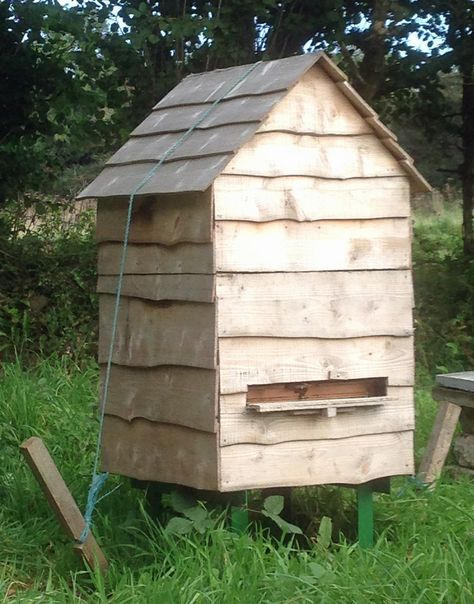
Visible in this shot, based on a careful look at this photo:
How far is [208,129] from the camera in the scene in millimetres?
4125

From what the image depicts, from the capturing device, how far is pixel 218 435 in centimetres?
378

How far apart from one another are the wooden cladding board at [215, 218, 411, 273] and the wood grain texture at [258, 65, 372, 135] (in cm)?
37

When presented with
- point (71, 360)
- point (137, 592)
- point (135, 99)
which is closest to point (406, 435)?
point (137, 592)

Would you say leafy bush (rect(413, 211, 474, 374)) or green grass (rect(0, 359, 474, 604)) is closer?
green grass (rect(0, 359, 474, 604))

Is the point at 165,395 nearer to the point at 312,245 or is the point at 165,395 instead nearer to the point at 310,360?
the point at 310,360

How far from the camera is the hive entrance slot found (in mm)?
3893

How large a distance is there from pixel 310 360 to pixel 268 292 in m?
0.32

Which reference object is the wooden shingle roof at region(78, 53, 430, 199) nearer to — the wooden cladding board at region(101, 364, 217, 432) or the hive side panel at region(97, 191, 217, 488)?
the hive side panel at region(97, 191, 217, 488)

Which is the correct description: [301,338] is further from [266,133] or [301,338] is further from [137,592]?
[137,592]

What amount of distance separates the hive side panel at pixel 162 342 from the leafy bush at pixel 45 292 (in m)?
3.61

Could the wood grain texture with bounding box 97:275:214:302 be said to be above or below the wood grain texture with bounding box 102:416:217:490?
above

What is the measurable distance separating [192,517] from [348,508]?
100 cm

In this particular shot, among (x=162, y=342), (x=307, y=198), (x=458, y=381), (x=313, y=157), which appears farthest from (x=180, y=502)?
(x=458, y=381)

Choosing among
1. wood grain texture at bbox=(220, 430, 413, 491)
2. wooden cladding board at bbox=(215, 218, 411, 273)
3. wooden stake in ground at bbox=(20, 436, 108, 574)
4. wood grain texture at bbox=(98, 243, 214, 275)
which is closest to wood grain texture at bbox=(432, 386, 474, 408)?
wood grain texture at bbox=(220, 430, 413, 491)
